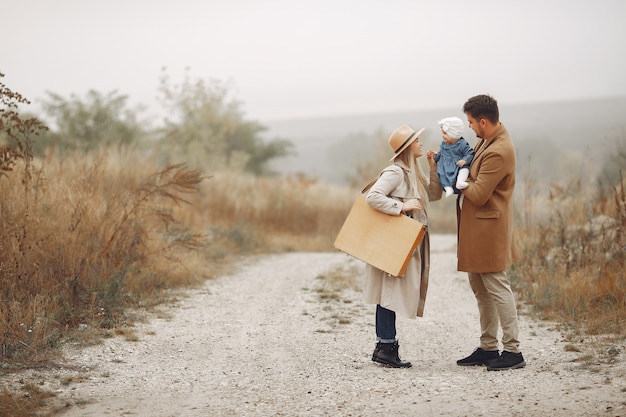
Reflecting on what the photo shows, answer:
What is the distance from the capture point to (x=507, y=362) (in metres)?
6.48

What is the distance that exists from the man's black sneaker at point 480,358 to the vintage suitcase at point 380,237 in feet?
3.38

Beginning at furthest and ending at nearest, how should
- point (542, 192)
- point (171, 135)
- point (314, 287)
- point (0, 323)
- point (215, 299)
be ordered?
1. point (171, 135)
2. point (542, 192)
3. point (314, 287)
4. point (215, 299)
5. point (0, 323)

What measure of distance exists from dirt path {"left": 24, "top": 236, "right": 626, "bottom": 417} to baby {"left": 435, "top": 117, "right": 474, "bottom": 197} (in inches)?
61.4

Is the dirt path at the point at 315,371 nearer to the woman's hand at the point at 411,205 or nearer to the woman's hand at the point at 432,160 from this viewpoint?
the woman's hand at the point at 411,205

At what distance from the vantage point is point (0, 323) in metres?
7.07

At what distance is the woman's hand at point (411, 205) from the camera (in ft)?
21.1

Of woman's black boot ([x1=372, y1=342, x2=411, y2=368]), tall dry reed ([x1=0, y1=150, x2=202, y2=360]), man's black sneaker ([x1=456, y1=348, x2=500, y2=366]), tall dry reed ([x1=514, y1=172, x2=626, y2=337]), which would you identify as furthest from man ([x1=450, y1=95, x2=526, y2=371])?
tall dry reed ([x1=0, y1=150, x2=202, y2=360])

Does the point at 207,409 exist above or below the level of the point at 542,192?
below

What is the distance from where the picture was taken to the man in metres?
6.28

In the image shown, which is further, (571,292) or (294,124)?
(294,124)

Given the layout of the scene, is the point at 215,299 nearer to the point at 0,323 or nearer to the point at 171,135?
the point at 0,323

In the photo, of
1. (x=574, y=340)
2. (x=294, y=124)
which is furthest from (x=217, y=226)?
(x=294, y=124)

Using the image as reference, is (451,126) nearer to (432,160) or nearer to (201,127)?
(432,160)

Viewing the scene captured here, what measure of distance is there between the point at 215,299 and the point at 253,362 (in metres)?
3.44
